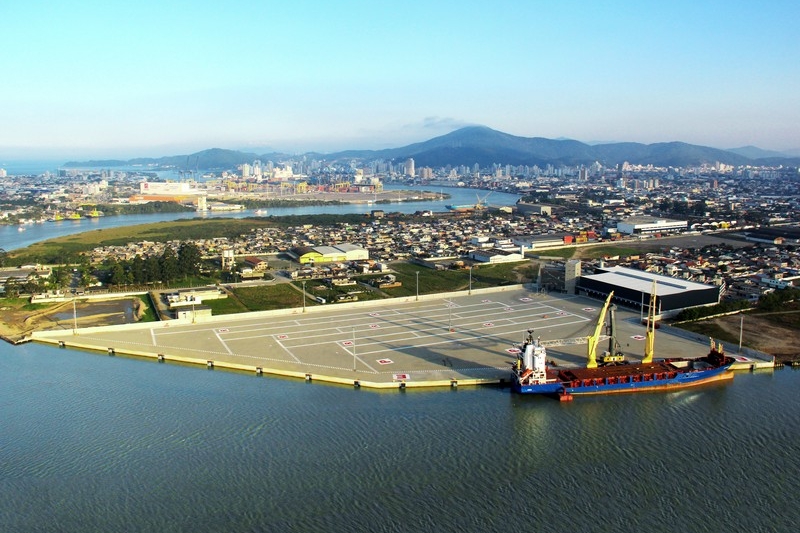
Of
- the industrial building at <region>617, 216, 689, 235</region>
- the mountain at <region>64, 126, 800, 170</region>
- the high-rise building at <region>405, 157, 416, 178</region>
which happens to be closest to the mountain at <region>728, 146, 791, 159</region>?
the mountain at <region>64, 126, 800, 170</region>

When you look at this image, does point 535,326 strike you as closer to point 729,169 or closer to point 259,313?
point 259,313

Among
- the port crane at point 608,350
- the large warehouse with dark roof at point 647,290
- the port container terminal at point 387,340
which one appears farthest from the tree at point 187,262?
the port crane at point 608,350

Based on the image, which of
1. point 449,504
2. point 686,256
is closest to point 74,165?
point 686,256

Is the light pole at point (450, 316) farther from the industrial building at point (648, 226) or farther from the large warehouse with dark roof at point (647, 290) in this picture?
the industrial building at point (648, 226)

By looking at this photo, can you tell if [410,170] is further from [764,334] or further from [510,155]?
[764,334]

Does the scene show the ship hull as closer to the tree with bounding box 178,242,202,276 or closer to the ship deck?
the ship deck
